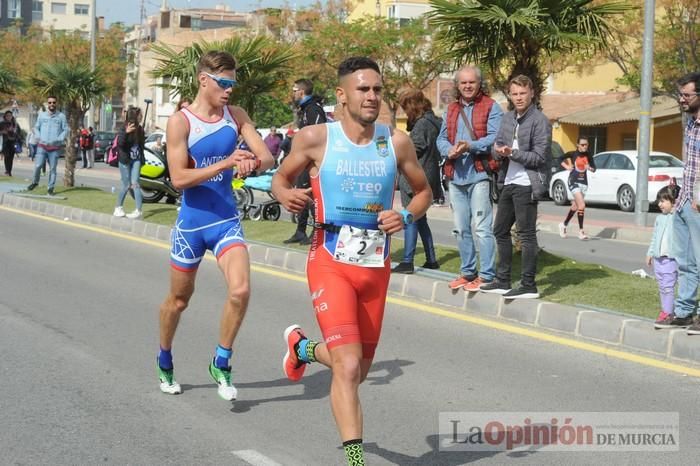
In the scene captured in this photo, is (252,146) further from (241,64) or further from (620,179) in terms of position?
(620,179)

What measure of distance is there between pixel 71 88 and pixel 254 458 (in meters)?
19.7

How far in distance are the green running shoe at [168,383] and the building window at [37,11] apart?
126m

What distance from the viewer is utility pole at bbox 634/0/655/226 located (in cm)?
1984

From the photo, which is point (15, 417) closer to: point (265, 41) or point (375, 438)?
point (375, 438)

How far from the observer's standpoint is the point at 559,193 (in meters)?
29.6

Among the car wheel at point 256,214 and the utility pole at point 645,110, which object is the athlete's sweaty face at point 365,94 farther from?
the utility pole at point 645,110

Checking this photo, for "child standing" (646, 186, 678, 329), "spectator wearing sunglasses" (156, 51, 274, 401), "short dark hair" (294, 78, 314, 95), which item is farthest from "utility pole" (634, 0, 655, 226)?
"spectator wearing sunglasses" (156, 51, 274, 401)

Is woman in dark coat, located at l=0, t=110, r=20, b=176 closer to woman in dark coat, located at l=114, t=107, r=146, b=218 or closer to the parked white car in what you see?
woman in dark coat, located at l=114, t=107, r=146, b=218

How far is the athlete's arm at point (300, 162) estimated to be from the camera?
18.4ft

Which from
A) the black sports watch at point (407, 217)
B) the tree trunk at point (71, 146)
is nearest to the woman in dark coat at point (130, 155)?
the tree trunk at point (71, 146)

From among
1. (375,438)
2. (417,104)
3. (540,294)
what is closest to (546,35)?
(417,104)

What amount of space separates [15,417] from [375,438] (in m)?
2.04

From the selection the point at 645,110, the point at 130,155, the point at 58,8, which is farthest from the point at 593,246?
the point at 58,8

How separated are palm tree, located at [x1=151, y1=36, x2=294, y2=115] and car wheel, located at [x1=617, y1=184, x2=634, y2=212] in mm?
11905
